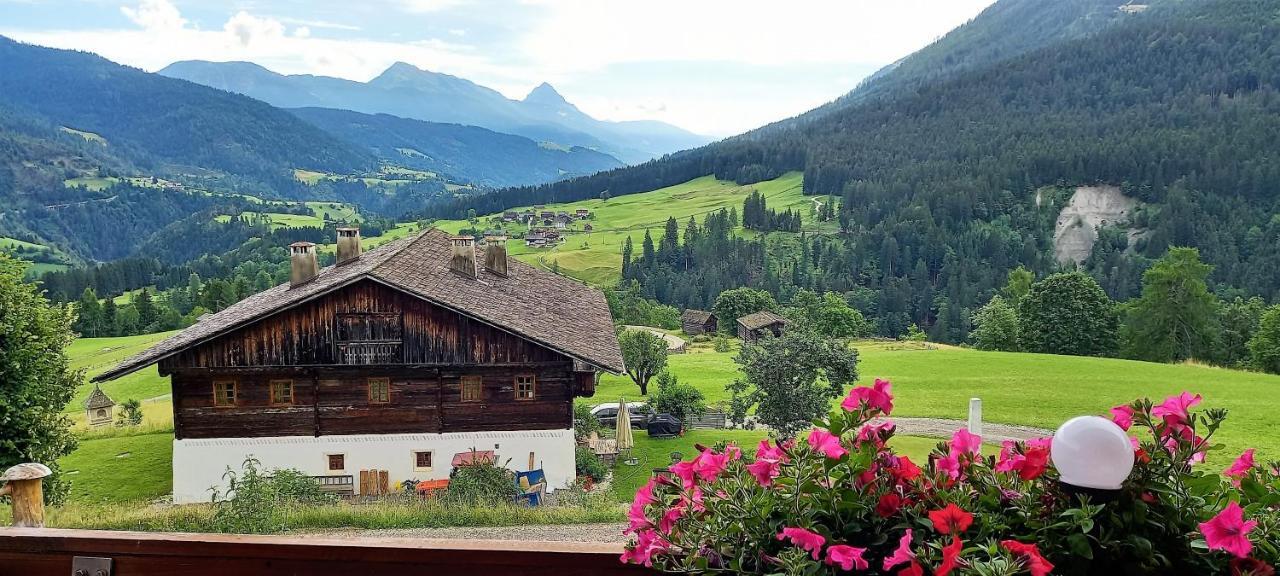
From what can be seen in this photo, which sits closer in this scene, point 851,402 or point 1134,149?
point 851,402

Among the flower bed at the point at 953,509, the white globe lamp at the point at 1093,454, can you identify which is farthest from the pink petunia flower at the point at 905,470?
the white globe lamp at the point at 1093,454

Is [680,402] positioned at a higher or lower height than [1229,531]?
lower

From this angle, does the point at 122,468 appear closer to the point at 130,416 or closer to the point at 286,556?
the point at 130,416

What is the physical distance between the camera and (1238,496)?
2164 millimetres

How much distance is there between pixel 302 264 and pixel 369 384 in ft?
16.7

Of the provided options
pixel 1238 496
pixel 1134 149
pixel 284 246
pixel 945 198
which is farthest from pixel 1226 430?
pixel 284 246

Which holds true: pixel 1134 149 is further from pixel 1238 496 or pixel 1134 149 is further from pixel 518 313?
pixel 1238 496

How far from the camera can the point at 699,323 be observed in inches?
3989

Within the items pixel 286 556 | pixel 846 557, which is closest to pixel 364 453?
pixel 286 556

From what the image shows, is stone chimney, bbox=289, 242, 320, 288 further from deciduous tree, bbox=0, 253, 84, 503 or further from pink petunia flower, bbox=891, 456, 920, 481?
pink petunia flower, bbox=891, 456, 920, 481

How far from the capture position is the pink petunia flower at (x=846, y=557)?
2.01 meters

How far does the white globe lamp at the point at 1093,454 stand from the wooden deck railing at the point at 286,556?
1.49m

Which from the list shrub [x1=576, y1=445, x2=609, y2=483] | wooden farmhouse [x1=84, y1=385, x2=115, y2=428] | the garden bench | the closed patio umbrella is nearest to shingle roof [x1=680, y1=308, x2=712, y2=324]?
wooden farmhouse [x1=84, y1=385, x2=115, y2=428]

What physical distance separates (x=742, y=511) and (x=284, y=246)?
19305 cm
